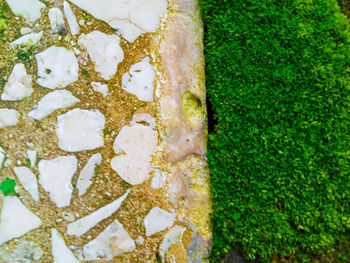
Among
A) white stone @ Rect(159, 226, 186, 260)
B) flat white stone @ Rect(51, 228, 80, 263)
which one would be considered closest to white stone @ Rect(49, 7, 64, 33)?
flat white stone @ Rect(51, 228, 80, 263)

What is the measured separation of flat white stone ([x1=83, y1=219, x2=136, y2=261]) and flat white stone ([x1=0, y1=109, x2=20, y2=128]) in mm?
1013

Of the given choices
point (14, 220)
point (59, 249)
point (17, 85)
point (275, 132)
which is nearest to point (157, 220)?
point (59, 249)

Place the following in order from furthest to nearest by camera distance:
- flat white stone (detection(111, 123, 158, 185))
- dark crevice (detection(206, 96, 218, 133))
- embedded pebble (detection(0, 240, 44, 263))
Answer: dark crevice (detection(206, 96, 218, 133))
flat white stone (detection(111, 123, 158, 185))
embedded pebble (detection(0, 240, 44, 263))

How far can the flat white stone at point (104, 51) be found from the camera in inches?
83.4

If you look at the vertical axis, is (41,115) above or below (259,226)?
above

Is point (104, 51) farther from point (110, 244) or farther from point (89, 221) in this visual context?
point (110, 244)

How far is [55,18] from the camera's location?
6.82 ft

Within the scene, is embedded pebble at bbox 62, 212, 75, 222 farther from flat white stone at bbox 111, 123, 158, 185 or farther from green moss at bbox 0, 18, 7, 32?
green moss at bbox 0, 18, 7, 32

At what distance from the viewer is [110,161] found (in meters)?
2.13

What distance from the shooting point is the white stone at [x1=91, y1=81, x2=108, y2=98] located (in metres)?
2.13

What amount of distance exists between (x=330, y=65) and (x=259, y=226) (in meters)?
1.37

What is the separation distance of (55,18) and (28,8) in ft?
0.64

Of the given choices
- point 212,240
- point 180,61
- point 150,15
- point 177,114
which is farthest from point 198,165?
point 150,15

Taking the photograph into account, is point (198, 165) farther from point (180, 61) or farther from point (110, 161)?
point (180, 61)
